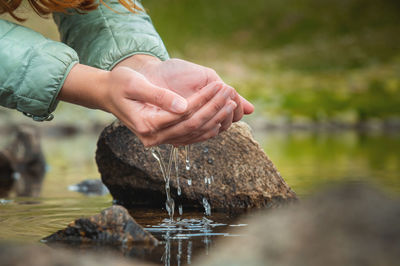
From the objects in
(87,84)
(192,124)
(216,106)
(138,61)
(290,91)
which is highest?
(290,91)

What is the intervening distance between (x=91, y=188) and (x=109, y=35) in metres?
3.37

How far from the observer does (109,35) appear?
4648 millimetres

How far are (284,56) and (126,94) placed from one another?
132 m

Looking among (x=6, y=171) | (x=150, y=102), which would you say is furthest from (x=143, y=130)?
(x=6, y=171)

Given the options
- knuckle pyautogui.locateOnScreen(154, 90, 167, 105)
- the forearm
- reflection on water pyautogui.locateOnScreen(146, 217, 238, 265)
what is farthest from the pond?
the forearm

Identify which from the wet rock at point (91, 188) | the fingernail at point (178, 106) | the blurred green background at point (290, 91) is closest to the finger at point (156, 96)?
the fingernail at point (178, 106)

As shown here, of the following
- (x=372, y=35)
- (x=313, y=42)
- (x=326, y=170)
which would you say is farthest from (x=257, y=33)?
(x=326, y=170)

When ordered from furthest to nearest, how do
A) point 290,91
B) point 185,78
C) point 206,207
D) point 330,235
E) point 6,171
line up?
point 290,91 < point 6,171 < point 206,207 < point 185,78 < point 330,235

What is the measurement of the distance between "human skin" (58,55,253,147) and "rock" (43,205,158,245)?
1.74ft

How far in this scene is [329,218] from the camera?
2.15m

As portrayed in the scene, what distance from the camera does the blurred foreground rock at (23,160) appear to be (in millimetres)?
9570

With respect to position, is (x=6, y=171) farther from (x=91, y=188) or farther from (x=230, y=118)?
(x=230, y=118)

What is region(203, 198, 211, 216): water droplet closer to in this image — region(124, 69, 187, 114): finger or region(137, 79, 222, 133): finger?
region(137, 79, 222, 133): finger

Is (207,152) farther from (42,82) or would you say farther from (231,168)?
(42,82)
